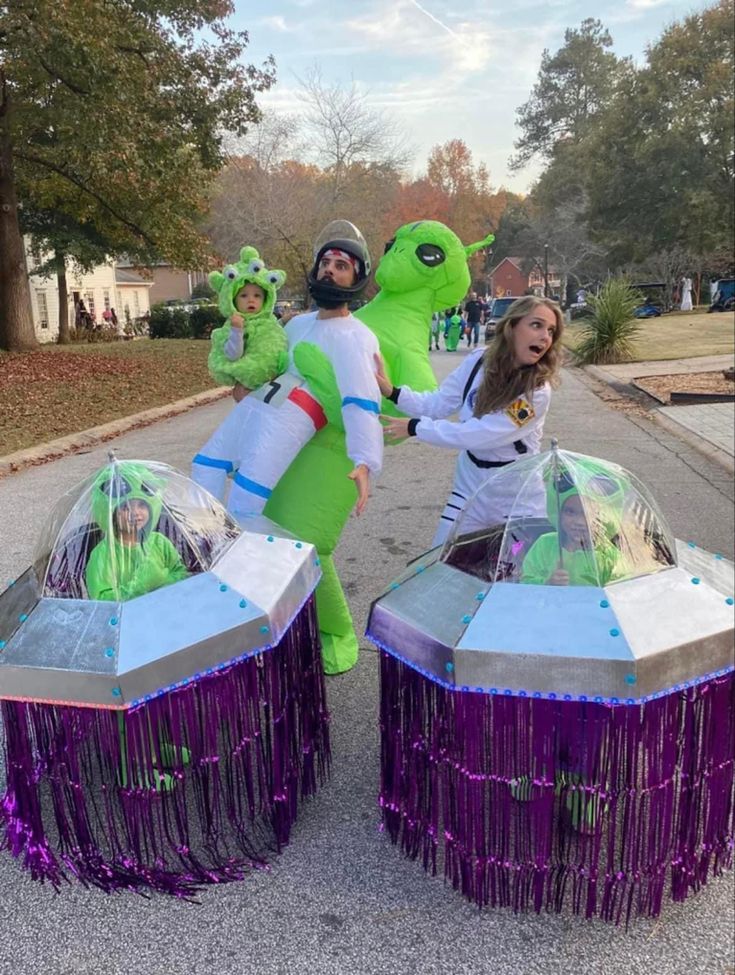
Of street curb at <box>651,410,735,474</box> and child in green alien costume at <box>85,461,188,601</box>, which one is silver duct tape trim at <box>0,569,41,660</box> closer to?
child in green alien costume at <box>85,461,188,601</box>

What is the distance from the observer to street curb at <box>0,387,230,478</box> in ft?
27.1

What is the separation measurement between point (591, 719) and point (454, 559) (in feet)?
1.95

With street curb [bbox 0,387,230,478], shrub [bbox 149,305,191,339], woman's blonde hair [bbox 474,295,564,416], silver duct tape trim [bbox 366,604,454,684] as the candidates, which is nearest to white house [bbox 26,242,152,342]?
shrub [bbox 149,305,191,339]

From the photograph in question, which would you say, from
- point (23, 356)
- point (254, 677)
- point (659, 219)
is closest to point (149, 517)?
point (254, 677)

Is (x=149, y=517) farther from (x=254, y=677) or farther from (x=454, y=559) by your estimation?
(x=454, y=559)

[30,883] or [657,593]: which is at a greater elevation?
[657,593]

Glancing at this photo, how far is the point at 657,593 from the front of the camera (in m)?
1.90

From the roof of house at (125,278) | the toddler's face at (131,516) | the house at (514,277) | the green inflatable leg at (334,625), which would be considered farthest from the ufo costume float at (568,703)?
the house at (514,277)

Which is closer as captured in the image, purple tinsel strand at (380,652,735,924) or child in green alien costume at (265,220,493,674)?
purple tinsel strand at (380,652,735,924)

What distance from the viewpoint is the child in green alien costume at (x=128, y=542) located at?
7.00ft

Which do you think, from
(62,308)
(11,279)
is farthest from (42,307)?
(11,279)

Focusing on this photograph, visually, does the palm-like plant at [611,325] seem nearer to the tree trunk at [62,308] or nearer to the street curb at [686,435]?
the street curb at [686,435]

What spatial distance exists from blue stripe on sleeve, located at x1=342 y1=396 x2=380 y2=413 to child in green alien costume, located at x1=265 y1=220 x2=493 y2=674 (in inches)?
6.0

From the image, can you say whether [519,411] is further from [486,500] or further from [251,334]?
[251,334]
